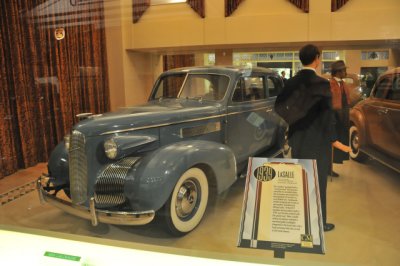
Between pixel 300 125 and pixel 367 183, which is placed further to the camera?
pixel 367 183

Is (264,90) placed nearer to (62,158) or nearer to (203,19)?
(203,19)

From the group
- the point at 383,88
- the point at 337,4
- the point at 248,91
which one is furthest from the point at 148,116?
the point at 383,88

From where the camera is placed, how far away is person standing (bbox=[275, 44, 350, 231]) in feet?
4.75

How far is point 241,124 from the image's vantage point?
190 centimetres

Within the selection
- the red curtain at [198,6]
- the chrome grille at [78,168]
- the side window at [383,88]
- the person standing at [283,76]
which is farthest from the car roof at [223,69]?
the chrome grille at [78,168]

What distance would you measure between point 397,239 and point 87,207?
5.06ft

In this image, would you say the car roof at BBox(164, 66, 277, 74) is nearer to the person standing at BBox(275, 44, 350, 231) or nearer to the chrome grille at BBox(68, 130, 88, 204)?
the person standing at BBox(275, 44, 350, 231)

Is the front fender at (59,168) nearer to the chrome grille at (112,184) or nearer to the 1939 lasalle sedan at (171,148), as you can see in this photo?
the 1939 lasalle sedan at (171,148)

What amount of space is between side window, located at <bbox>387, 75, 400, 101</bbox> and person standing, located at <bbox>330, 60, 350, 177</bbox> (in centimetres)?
29

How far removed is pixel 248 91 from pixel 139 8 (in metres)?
0.81

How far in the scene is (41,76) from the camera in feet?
7.13

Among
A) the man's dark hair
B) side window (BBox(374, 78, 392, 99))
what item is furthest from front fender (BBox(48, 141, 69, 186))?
side window (BBox(374, 78, 392, 99))

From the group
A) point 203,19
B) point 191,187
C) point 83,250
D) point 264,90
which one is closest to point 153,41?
point 203,19

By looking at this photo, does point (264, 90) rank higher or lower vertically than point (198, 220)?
higher
